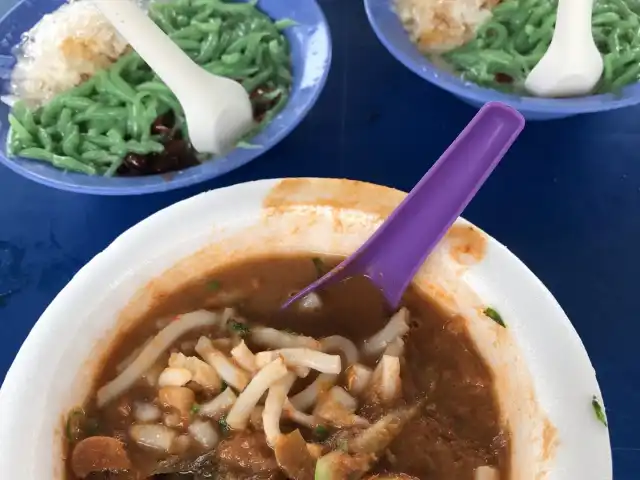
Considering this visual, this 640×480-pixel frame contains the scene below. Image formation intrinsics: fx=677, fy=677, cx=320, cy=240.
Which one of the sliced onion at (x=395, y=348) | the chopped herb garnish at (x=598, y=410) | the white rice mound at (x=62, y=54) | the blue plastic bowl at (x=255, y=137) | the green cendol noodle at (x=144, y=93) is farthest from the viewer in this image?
the white rice mound at (x=62, y=54)

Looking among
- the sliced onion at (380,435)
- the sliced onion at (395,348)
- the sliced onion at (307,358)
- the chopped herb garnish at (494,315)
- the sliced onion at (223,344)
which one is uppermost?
the chopped herb garnish at (494,315)

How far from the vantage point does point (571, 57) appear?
1399 millimetres

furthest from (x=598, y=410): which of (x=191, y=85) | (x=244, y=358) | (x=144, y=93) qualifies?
(x=144, y=93)

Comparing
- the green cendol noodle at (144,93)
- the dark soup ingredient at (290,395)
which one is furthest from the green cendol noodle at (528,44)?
the dark soup ingredient at (290,395)

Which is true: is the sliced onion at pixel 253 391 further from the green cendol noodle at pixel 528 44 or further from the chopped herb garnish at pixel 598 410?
the green cendol noodle at pixel 528 44

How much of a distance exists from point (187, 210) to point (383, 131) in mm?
609

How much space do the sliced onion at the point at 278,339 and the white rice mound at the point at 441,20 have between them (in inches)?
31.0

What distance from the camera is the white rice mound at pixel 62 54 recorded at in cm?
155

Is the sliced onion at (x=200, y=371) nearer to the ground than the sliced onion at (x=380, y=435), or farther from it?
farther from it

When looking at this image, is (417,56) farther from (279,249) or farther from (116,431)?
(116,431)

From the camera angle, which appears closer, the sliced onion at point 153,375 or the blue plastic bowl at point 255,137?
the sliced onion at point 153,375

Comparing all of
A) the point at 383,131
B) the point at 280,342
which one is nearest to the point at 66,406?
the point at 280,342

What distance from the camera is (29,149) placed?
1384 millimetres

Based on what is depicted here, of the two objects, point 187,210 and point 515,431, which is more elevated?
point 187,210
